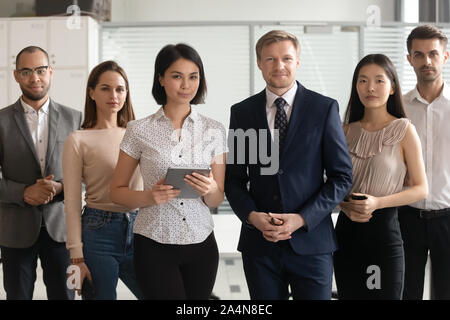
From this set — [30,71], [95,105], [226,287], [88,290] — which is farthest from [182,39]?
Answer: [88,290]

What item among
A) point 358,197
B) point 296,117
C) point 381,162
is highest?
point 296,117

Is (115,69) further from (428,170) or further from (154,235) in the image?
(428,170)

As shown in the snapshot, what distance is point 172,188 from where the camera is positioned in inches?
67.7

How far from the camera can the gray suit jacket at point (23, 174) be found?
A: 227 cm

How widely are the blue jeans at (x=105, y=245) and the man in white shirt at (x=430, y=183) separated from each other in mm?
1209

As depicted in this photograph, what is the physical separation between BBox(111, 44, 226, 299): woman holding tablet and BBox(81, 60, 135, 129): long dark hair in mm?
327

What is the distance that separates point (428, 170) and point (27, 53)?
188 centimetres

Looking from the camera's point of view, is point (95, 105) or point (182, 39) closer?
point (95, 105)

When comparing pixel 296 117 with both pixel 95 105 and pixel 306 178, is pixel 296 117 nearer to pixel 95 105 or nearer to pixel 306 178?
pixel 306 178

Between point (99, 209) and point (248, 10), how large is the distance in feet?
11.8

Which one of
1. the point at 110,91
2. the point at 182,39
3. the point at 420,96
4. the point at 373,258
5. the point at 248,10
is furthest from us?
the point at 248,10

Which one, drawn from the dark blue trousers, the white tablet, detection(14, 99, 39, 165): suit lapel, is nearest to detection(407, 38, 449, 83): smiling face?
the dark blue trousers
